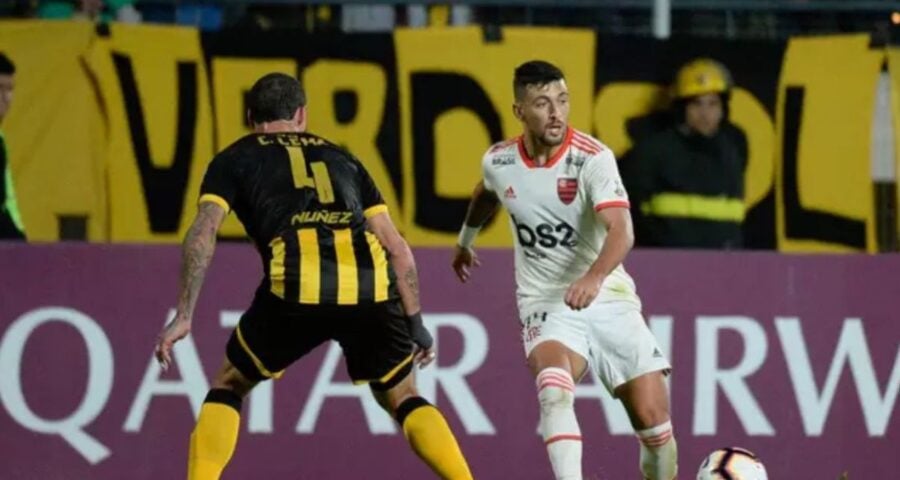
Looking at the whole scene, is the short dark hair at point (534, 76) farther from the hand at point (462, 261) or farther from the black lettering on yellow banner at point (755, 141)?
the black lettering on yellow banner at point (755, 141)

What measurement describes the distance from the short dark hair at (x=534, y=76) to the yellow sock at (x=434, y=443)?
138 cm

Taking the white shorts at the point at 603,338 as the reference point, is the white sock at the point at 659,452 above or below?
below

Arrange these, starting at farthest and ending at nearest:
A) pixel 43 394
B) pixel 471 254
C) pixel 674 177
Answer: pixel 674 177 → pixel 43 394 → pixel 471 254

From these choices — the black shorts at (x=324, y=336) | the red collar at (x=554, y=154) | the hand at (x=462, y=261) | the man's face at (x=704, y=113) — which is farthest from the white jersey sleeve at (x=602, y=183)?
the man's face at (x=704, y=113)

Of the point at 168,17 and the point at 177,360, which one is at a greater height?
the point at 168,17

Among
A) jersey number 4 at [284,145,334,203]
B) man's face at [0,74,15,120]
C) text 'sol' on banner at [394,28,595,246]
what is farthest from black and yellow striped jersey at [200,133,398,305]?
text 'sol' on banner at [394,28,595,246]

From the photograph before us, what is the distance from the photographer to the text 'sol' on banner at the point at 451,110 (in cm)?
1340

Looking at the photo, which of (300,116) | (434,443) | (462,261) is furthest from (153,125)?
(434,443)

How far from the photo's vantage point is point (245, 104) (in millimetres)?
13344

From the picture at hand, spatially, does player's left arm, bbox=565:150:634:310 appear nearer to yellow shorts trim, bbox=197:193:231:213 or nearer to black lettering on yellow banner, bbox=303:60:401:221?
yellow shorts trim, bbox=197:193:231:213

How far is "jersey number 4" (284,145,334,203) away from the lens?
9.41 meters

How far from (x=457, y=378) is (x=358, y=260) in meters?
2.29

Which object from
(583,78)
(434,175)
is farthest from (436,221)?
(583,78)

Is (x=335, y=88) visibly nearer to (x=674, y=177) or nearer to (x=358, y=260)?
(x=674, y=177)
